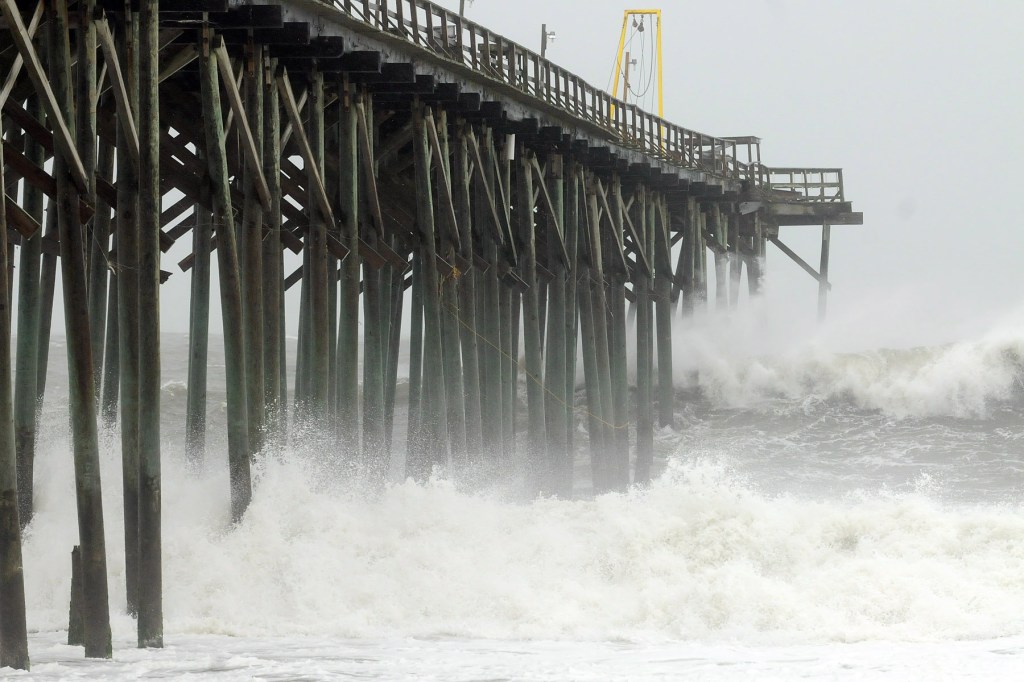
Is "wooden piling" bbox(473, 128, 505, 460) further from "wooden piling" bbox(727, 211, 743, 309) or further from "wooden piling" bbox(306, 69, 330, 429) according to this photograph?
"wooden piling" bbox(727, 211, 743, 309)

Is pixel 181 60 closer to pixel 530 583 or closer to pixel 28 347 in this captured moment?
pixel 28 347

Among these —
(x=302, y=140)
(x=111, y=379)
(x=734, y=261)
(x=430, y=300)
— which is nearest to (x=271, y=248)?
(x=302, y=140)

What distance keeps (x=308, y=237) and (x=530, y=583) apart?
4.24 meters

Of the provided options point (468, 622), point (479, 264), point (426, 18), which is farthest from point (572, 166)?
point (468, 622)

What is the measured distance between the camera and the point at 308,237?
1427 cm

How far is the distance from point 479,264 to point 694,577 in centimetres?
626

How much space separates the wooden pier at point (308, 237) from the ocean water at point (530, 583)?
0.51 meters

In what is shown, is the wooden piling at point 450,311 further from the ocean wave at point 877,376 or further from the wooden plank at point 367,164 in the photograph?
→ the ocean wave at point 877,376

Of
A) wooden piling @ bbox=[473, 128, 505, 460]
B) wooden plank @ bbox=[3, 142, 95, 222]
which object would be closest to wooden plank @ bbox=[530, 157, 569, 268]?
wooden piling @ bbox=[473, 128, 505, 460]

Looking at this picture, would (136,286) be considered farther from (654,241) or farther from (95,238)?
(654,241)

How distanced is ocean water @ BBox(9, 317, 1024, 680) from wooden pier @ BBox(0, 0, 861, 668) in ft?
1.68

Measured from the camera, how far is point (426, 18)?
1647 centimetres

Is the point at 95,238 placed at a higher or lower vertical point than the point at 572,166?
lower

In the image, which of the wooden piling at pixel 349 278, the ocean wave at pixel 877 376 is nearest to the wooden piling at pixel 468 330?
the wooden piling at pixel 349 278
